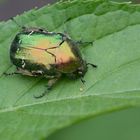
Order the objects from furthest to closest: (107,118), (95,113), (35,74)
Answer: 1. (107,118)
2. (35,74)
3. (95,113)

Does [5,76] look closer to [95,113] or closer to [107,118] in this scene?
[95,113]

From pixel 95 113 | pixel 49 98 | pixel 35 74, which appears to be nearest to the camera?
pixel 95 113

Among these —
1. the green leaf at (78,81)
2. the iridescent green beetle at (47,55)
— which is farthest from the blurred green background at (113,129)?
the green leaf at (78,81)

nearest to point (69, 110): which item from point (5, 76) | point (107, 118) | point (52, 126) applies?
point (52, 126)

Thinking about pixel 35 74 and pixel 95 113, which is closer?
pixel 95 113

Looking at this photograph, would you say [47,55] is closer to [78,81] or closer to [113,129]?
[78,81]

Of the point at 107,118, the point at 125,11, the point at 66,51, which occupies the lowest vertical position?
the point at 107,118
